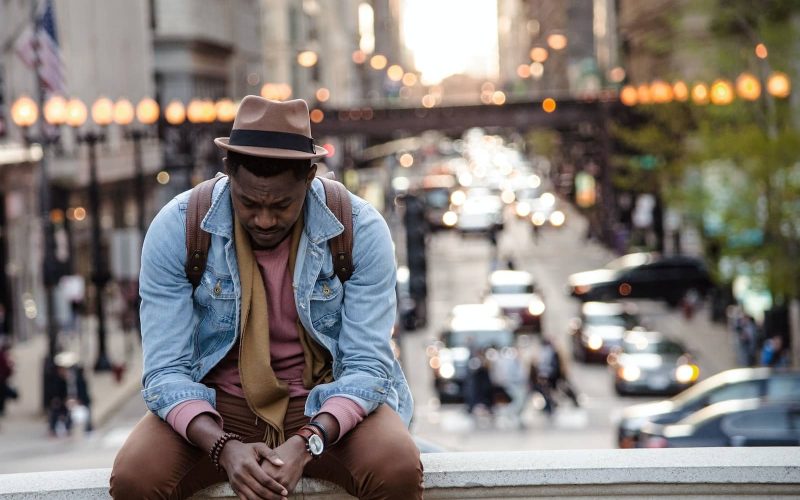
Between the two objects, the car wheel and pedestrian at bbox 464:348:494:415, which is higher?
pedestrian at bbox 464:348:494:415

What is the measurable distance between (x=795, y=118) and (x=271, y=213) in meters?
Answer: 32.0

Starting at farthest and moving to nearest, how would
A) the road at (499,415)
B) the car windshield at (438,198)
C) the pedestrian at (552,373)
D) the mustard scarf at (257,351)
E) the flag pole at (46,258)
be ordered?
the car windshield at (438,198) < the pedestrian at (552,373) < the flag pole at (46,258) < the road at (499,415) < the mustard scarf at (257,351)

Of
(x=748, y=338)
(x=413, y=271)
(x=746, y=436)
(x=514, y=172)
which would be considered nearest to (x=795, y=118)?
(x=748, y=338)

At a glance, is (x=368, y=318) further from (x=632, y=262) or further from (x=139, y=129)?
(x=632, y=262)

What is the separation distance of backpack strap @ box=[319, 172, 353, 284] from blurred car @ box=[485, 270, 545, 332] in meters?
37.5

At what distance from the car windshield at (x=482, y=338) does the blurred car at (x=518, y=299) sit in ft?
28.7

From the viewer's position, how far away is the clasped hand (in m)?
4.97

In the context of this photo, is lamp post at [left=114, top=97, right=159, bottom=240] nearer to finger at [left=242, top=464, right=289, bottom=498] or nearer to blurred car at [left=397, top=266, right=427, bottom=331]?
blurred car at [left=397, top=266, right=427, bottom=331]

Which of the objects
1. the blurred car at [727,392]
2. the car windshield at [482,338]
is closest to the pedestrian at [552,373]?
the car windshield at [482,338]

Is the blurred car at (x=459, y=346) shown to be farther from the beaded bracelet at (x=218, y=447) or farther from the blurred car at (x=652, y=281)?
the beaded bracelet at (x=218, y=447)

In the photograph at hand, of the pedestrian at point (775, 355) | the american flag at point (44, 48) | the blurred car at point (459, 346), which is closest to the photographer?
the american flag at point (44, 48)

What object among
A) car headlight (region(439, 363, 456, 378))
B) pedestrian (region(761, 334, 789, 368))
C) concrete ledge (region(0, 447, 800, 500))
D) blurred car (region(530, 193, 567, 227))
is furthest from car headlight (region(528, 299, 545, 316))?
concrete ledge (region(0, 447, 800, 500))

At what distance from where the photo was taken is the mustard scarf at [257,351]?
5.31 meters

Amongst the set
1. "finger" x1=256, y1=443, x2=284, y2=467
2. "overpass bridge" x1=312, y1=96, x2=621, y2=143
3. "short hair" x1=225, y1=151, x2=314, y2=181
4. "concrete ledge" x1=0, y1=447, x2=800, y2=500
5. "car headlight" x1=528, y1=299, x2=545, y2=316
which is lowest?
"car headlight" x1=528, y1=299, x2=545, y2=316
